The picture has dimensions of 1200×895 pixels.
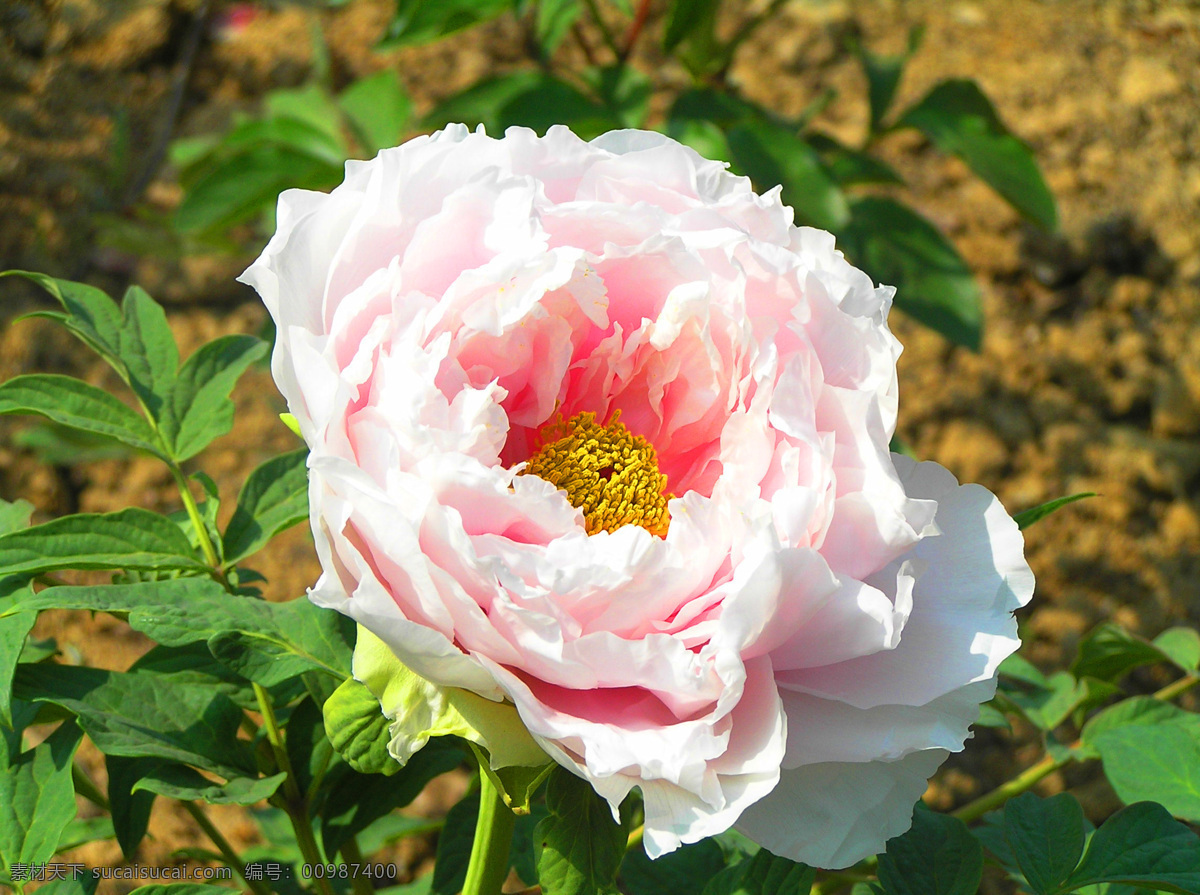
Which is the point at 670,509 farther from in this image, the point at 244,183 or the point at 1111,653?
the point at 244,183

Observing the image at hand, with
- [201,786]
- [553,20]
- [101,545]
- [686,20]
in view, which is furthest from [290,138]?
[201,786]

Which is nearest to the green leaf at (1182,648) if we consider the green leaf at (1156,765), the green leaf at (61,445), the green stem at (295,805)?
the green leaf at (1156,765)

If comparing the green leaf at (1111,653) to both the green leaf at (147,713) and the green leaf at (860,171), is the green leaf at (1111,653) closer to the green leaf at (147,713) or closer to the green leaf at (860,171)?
the green leaf at (147,713)

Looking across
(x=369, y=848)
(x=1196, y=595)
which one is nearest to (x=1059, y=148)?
(x=1196, y=595)

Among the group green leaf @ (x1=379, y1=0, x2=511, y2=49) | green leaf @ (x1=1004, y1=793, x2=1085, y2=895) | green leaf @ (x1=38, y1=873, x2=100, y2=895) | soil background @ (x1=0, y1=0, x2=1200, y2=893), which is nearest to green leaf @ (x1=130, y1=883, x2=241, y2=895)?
green leaf @ (x1=38, y1=873, x2=100, y2=895)

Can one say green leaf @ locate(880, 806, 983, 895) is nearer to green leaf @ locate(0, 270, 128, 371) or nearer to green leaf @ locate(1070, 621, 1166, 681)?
green leaf @ locate(1070, 621, 1166, 681)

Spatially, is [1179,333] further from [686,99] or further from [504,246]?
[504,246]
